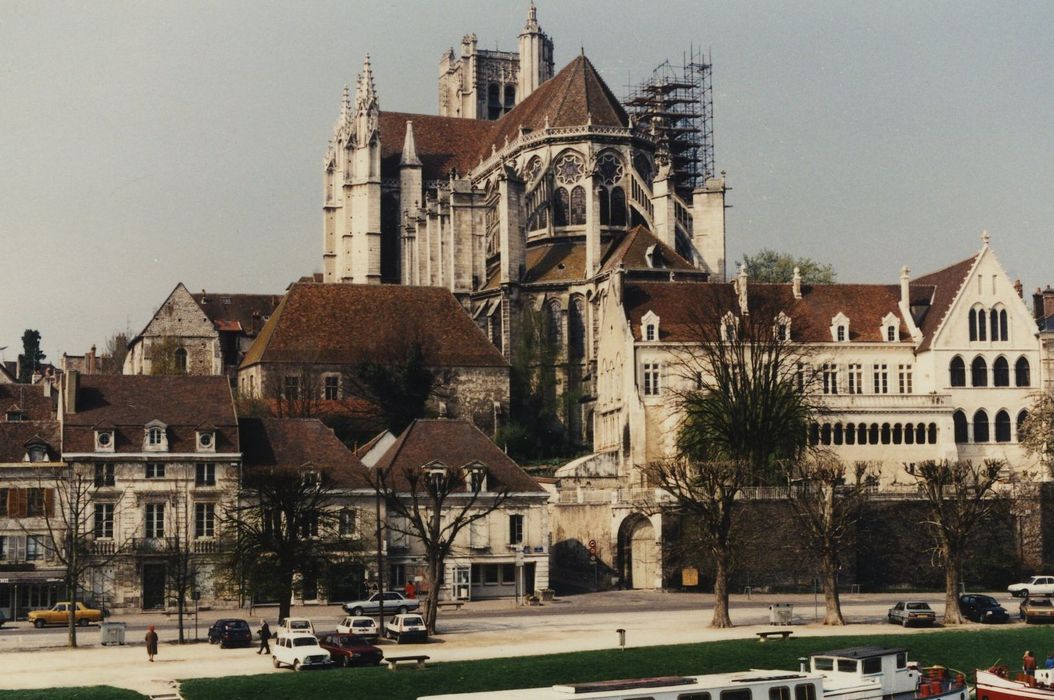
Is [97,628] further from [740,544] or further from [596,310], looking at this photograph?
[596,310]

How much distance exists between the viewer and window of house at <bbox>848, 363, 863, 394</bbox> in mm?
88062

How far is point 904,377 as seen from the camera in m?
88.5

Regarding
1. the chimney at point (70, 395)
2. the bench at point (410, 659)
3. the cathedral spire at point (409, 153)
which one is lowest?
the bench at point (410, 659)

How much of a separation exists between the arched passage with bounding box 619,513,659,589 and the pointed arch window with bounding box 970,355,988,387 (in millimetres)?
21418

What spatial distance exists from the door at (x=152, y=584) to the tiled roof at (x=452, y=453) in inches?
388

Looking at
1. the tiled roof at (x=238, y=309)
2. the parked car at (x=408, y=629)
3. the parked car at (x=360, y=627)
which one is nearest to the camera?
the parked car at (x=360, y=627)

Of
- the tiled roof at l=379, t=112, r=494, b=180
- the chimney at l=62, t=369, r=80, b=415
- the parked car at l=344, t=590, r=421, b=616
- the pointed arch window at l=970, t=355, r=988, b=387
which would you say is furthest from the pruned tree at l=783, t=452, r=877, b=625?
the tiled roof at l=379, t=112, r=494, b=180

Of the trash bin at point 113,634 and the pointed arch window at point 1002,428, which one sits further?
the pointed arch window at point 1002,428

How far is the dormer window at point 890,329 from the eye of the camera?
8856 centimetres

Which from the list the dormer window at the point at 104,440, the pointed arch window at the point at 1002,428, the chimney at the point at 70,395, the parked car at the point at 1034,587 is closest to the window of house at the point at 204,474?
the dormer window at the point at 104,440

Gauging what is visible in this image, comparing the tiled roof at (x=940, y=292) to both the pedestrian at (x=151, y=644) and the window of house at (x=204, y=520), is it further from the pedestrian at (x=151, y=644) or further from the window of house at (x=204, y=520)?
the pedestrian at (x=151, y=644)

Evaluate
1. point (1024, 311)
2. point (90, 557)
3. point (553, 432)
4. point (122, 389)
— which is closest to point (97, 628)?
point (90, 557)

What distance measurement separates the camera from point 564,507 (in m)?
79.5

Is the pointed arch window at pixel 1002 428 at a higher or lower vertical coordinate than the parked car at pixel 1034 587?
higher
